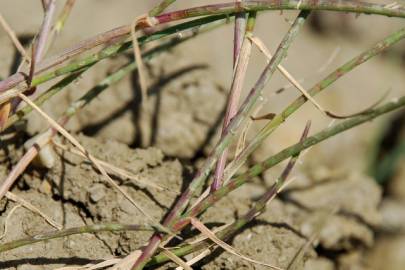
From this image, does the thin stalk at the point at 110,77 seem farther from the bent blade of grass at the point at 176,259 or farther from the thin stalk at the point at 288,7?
the bent blade of grass at the point at 176,259

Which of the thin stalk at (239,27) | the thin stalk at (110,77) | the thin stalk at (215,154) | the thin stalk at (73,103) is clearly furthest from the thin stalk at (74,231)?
the thin stalk at (239,27)

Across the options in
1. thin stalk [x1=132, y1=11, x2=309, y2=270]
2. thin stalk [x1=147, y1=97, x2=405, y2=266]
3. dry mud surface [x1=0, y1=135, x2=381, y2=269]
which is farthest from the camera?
dry mud surface [x1=0, y1=135, x2=381, y2=269]

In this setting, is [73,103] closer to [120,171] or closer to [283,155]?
[120,171]

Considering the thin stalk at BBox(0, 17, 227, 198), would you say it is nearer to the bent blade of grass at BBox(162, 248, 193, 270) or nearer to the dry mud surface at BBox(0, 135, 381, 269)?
the dry mud surface at BBox(0, 135, 381, 269)

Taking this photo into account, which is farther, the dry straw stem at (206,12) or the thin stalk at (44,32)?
the thin stalk at (44,32)

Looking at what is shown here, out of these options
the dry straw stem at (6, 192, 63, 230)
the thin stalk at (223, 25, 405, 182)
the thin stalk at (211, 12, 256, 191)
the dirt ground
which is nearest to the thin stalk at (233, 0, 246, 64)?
the thin stalk at (211, 12, 256, 191)
